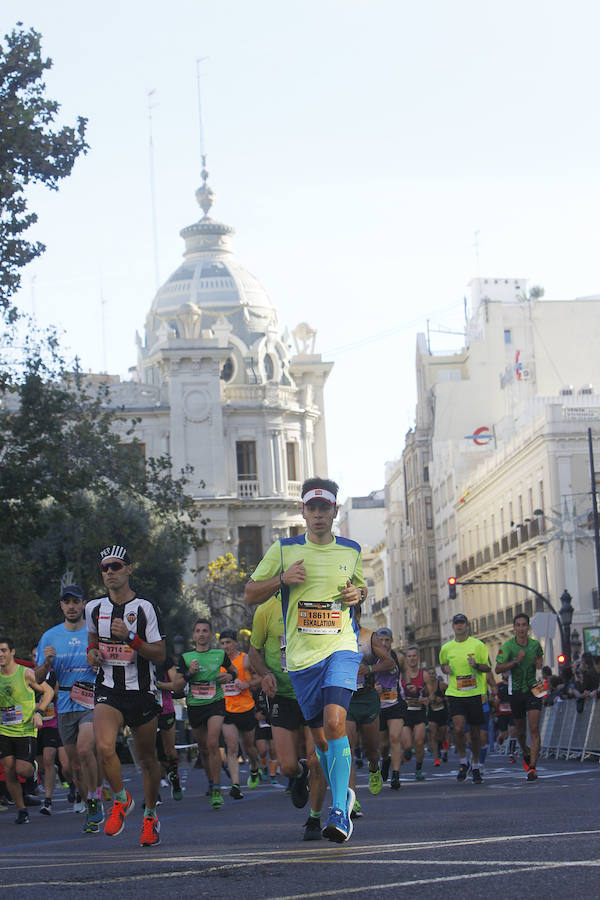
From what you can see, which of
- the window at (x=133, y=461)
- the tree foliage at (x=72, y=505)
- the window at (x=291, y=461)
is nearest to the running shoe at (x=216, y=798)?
the tree foliage at (x=72, y=505)

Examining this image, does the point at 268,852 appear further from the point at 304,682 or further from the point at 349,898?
the point at 349,898

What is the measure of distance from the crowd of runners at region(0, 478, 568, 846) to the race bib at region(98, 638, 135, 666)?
0.01 meters

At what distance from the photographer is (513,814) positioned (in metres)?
11.8

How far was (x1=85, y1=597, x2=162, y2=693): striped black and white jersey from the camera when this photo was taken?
1062 cm

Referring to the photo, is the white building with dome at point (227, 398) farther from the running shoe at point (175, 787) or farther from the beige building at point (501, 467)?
the running shoe at point (175, 787)

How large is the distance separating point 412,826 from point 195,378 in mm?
72214

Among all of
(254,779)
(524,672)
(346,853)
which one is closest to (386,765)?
(524,672)

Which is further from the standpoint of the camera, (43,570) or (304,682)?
(43,570)

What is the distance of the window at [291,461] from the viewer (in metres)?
87.1

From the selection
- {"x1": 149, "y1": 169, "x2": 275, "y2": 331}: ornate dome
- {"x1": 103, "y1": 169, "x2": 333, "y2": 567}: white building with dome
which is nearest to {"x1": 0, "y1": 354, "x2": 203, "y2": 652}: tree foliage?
{"x1": 103, "y1": 169, "x2": 333, "y2": 567}: white building with dome

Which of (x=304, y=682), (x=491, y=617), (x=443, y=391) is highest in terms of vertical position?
(x=443, y=391)

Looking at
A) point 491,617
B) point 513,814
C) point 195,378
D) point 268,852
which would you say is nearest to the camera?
point 268,852

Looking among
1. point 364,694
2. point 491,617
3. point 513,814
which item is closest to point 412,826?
point 513,814

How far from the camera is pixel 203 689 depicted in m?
17.2
